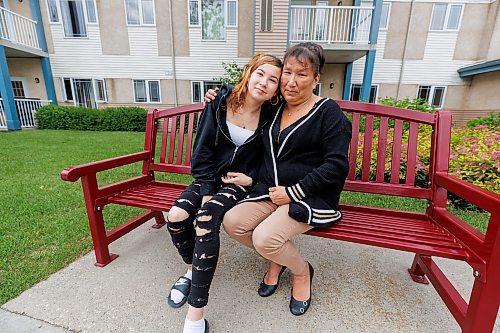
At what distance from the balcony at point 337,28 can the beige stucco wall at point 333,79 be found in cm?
143

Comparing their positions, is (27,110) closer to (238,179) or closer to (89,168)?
(89,168)

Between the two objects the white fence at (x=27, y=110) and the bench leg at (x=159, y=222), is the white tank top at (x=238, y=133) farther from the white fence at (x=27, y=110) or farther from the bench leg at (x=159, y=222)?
the white fence at (x=27, y=110)

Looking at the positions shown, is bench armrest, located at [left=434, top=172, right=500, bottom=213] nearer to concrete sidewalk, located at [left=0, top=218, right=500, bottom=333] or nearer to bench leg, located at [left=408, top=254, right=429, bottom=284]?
bench leg, located at [left=408, top=254, right=429, bottom=284]

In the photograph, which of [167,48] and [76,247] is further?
[167,48]

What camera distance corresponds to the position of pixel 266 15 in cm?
959

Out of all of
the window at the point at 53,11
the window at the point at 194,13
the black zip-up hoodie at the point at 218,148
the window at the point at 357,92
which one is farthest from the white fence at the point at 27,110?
the window at the point at 357,92

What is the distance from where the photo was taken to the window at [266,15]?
31.3ft

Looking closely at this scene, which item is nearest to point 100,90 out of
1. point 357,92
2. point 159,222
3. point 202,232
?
point 159,222

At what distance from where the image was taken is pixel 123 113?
1095cm

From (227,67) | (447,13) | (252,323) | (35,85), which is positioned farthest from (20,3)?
(447,13)

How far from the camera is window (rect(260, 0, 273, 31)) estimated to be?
31.3 feet

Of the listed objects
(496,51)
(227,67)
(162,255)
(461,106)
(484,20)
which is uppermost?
(484,20)

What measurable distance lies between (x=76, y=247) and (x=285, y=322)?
1963 mm

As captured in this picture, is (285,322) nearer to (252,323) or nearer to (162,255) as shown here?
(252,323)
